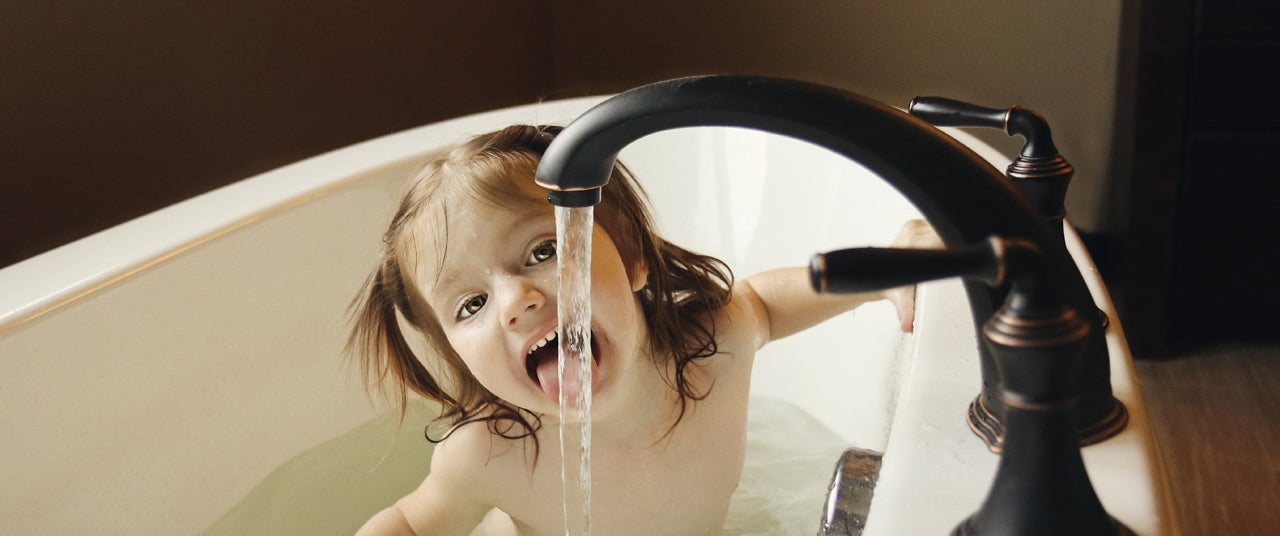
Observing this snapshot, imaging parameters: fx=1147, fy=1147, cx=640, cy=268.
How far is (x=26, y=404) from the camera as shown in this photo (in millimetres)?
877

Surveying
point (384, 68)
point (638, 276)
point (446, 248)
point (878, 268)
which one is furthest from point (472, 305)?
point (384, 68)

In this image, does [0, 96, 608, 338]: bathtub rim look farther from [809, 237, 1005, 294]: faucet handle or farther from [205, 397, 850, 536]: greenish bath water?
[809, 237, 1005, 294]: faucet handle

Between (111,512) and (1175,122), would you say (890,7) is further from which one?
(111,512)

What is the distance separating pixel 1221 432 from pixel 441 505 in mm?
1090

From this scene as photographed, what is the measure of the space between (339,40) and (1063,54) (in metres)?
1.24

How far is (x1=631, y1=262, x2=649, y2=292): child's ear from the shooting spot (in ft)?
3.04

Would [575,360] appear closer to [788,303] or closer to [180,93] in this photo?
[788,303]

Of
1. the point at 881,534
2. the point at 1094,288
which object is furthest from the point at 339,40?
the point at 881,534

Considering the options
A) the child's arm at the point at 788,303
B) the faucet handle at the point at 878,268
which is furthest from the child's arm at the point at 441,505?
the faucet handle at the point at 878,268

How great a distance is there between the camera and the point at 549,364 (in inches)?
32.2

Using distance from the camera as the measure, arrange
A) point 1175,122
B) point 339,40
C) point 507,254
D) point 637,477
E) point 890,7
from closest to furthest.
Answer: point 507,254, point 637,477, point 1175,122, point 339,40, point 890,7

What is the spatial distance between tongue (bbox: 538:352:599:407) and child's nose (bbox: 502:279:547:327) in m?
0.04

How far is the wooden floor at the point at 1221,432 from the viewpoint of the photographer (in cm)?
133

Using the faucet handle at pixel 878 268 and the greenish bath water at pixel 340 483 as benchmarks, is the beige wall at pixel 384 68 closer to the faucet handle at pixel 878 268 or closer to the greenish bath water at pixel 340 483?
the greenish bath water at pixel 340 483
